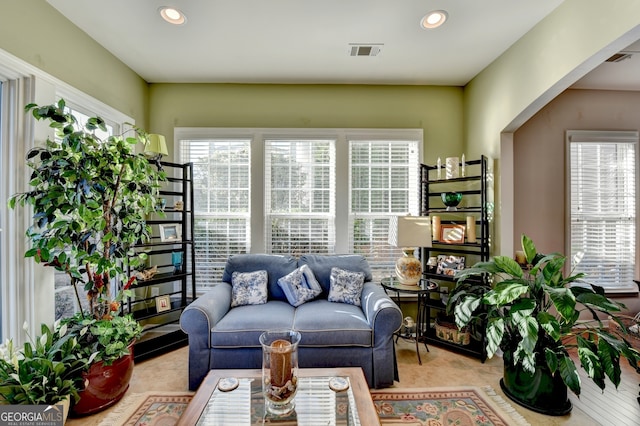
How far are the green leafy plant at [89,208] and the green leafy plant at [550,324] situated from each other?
2.59m

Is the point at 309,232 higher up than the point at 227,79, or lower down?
lower down

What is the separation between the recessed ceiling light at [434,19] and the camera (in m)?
2.14

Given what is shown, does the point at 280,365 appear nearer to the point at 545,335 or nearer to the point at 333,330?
the point at 333,330

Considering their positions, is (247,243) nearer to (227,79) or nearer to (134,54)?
(227,79)

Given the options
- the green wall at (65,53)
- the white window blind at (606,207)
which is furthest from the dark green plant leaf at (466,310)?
the green wall at (65,53)

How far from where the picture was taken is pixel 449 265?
2945 mm

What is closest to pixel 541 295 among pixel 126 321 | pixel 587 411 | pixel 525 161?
pixel 587 411

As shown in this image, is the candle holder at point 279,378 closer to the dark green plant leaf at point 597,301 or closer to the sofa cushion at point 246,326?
the sofa cushion at point 246,326

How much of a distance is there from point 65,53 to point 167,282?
7.35ft

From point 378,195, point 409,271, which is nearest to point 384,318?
point 409,271

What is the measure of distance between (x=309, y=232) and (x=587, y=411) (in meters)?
2.68

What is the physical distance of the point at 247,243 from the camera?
3.38m

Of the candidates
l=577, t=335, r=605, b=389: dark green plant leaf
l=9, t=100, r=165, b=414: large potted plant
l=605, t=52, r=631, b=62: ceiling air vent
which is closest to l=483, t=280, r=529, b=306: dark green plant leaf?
l=577, t=335, r=605, b=389: dark green plant leaf

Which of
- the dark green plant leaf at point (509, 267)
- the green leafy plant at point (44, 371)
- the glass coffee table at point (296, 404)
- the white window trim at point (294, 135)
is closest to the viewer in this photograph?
the glass coffee table at point (296, 404)
